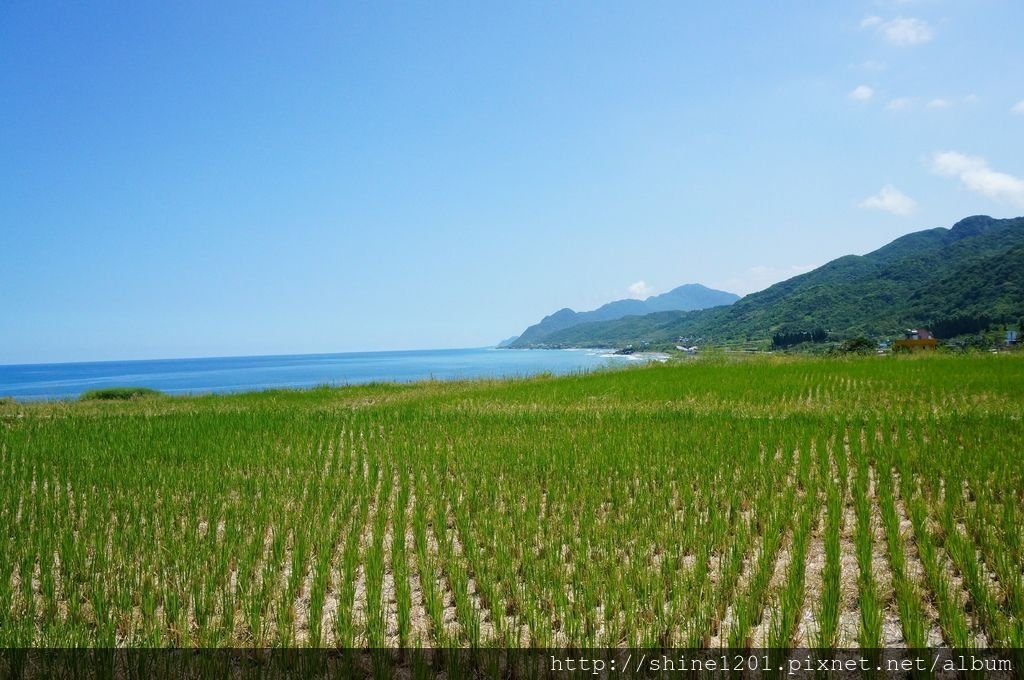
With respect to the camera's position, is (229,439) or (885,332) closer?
(229,439)

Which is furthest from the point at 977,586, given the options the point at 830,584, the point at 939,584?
the point at 830,584

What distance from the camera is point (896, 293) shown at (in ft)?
262

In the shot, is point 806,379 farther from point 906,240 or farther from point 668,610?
point 906,240

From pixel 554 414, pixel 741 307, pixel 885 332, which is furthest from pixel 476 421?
pixel 741 307

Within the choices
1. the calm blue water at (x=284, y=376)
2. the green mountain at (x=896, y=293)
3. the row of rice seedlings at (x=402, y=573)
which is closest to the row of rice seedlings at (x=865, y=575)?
the row of rice seedlings at (x=402, y=573)

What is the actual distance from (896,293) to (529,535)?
93241 millimetres

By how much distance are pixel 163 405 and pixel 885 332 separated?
6721 cm

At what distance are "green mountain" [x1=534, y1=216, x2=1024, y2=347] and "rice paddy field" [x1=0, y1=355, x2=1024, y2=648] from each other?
54596 millimetres

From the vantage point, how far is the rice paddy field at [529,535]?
9.85 ft

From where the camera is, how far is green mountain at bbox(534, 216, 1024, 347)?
59.9 m

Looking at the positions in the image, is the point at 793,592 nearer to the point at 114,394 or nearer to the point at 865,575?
the point at 865,575

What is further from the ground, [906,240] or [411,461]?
[906,240]

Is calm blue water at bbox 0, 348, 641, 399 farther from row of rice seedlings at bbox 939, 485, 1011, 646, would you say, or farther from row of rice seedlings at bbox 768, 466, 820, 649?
row of rice seedlings at bbox 939, 485, 1011, 646

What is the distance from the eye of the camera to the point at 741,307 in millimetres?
116250
